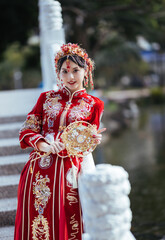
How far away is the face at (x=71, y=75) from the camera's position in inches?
90.0

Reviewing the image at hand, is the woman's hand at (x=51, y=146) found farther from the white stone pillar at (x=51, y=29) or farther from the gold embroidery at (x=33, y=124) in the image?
the white stone pillar at (x=51, y=29)

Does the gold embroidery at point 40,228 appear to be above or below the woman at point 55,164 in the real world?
below

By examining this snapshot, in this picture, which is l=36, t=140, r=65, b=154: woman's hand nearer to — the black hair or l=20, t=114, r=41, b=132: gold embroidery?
l=20, t=114, r=41, b=132: gold embroidery

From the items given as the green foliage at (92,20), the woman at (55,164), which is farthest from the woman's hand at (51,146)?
the green foliage at (92,20)

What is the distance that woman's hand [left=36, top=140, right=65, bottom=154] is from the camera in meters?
2.15

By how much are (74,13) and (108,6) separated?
111 centimetres

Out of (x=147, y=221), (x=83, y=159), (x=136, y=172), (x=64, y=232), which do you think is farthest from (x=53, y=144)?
(x=136, y=172)

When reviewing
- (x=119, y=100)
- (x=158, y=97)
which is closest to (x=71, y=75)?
(x=119, y=100)

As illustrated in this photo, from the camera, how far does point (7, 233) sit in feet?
9.11

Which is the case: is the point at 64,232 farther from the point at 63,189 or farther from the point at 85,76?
the point at 85,76

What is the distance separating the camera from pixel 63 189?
2197 millimetres

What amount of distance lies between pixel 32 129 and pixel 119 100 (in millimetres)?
15912

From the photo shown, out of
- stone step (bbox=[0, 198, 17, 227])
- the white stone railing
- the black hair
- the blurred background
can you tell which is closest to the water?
the blurred background

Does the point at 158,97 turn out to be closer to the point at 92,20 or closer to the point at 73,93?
the point at 92,20
